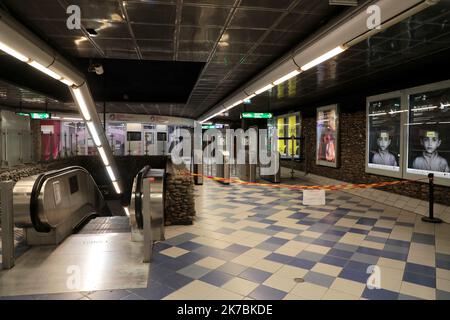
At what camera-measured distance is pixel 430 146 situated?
691 cm

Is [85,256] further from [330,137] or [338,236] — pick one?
[330,137]

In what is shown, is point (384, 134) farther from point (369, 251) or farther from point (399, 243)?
point (369, 251)

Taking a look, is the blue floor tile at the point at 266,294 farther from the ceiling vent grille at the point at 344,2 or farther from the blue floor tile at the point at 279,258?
the ceiling vent grille at the point at 344,2

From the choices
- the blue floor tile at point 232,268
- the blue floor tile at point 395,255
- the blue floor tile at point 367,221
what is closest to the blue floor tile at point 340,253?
the blue floor tile at point 395,255

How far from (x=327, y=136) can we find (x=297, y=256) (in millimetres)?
7664

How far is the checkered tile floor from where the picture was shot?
11.0 feet

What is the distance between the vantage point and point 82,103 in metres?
6.59

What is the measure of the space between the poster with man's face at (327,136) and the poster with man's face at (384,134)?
64.2 inches

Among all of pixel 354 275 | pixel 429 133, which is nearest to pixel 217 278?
pixel 354 275

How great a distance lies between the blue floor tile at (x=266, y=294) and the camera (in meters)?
3.21

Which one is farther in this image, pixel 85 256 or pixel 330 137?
pixel 330 137

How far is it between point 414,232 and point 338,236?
4.83 ft

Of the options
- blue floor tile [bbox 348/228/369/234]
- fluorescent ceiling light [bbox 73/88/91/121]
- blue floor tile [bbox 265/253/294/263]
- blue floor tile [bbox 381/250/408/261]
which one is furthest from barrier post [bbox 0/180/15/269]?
blue floor tile [bbox 348/228/369/234]

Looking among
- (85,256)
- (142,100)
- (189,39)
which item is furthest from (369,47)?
(142,100)
